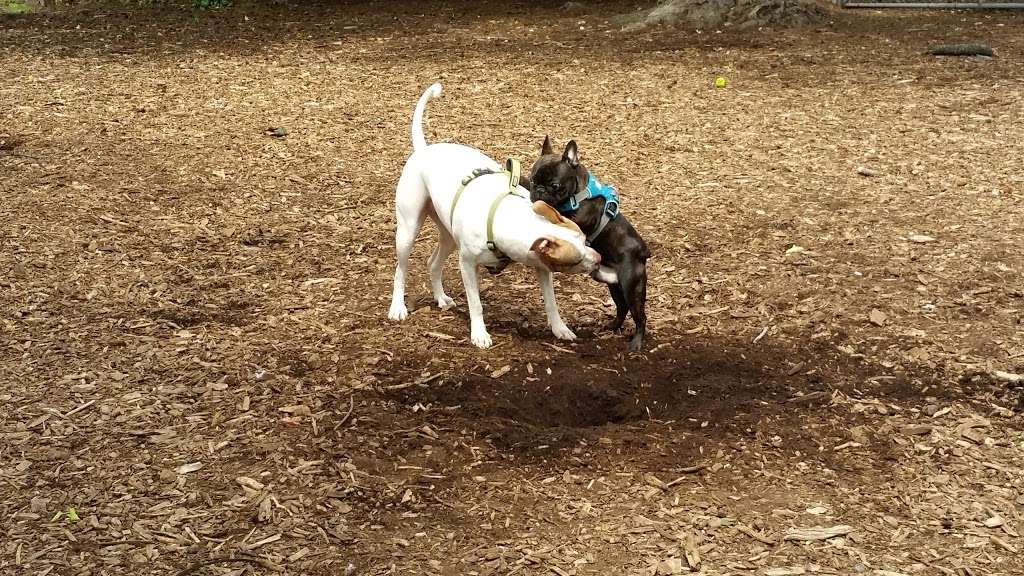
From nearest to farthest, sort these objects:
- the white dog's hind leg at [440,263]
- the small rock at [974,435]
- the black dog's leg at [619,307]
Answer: the small rock at [974,435] < the black dog's leg at [619,307] < the white dog's hind leg at [440,263]

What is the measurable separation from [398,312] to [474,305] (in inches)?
26.2

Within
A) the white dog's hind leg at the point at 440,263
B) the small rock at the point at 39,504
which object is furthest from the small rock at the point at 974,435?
the small rock at the point at 39,504

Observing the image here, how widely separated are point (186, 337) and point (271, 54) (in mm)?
7503

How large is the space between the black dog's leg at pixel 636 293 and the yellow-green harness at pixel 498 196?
2.03 ft

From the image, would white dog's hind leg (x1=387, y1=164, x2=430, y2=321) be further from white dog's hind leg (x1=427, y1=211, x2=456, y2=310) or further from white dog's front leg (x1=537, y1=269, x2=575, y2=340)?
white dog's front leg (x1=537, y1=269, x2=575, y2=340)

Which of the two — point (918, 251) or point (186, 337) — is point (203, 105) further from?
point (918, 251)

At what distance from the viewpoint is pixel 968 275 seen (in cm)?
639

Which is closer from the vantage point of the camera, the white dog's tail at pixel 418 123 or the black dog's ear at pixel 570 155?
the black dog's ear at pixel 570 155

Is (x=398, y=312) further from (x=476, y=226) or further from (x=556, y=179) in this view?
(x=556, y=179)

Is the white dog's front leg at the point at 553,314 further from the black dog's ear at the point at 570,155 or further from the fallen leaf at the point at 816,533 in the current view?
the fallen leaf at the point at 816,533

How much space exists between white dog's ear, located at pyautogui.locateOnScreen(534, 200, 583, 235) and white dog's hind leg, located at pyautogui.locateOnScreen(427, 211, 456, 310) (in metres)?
1.08

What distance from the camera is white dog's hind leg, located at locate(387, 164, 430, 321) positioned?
5656 mm

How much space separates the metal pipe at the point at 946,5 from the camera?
13.5 meters

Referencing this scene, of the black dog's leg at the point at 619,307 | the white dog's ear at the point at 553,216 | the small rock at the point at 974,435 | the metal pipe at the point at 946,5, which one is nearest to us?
the small rock at the point at 974,435
